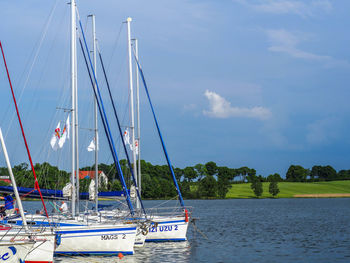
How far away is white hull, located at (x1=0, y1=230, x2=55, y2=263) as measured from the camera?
79.8ft

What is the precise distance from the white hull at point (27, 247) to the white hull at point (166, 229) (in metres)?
14.4

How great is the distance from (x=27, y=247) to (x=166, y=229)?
16039 mm

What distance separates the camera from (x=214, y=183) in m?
182

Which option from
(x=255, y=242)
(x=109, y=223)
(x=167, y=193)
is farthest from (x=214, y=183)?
(x=109, y=223)

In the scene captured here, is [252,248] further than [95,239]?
Yes

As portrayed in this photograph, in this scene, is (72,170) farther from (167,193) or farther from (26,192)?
(167,193)

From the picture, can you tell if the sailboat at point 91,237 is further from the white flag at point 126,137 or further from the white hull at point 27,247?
the white flag at point 126,137

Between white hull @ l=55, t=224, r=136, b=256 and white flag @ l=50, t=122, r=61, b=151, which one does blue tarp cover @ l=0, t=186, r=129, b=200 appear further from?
white hull @ l=55, t=224, r=136, b=256

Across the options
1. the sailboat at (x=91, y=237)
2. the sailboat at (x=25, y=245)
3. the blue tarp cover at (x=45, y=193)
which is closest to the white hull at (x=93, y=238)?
the sailboat at (x=91, y=237)

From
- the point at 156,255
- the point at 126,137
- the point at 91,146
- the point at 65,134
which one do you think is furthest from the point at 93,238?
the point at 126,137

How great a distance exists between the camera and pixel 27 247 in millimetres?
24547

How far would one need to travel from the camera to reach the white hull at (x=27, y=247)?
958 inches

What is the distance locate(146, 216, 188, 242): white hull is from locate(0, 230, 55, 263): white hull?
1438cm

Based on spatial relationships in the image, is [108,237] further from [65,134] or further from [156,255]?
[65,134]
